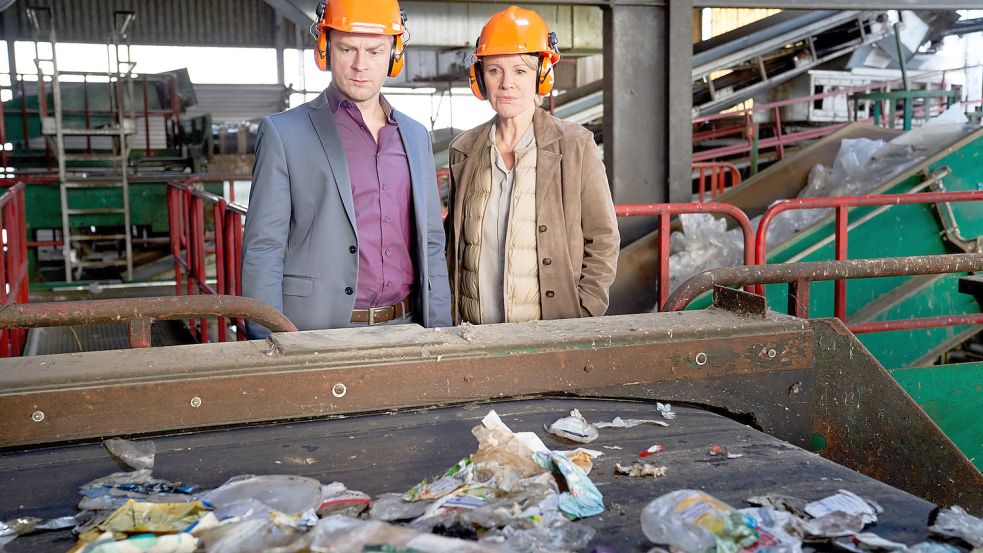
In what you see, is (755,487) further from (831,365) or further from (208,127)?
(208,127)

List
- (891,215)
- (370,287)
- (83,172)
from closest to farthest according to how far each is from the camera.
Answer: (370,287)
(891,215)
(83,172)

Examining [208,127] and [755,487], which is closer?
[755,487]

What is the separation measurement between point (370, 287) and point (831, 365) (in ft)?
4.52

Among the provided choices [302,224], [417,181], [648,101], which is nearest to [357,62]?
[417,181]

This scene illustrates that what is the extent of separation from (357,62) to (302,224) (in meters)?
0.53

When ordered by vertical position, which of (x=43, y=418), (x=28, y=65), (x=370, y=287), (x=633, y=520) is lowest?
(x=633, y=520)

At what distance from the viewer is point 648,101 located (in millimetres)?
6359

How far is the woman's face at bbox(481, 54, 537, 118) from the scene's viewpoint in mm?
2988

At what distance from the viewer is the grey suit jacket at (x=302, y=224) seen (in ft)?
8.63

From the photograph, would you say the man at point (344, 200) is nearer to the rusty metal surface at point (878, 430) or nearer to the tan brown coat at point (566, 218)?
the tan brown coat at point (566, 218)

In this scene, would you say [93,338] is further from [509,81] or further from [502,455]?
[502,455]

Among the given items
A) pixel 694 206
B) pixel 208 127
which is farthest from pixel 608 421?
pixel 208 127

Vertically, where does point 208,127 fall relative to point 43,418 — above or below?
above

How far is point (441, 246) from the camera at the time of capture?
2916 millimetres
